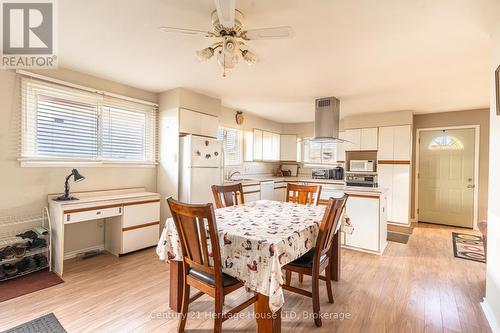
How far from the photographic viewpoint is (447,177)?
4965mm

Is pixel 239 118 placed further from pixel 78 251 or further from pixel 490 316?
pixel 490 316

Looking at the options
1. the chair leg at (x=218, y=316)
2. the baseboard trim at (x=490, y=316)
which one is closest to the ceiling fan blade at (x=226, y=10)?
the chair leg at (x=218, y=316)

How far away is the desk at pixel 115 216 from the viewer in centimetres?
261

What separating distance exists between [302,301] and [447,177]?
184 inches

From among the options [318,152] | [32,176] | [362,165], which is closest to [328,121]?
[362,165]

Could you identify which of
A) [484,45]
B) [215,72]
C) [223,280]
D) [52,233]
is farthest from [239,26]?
[52,233]

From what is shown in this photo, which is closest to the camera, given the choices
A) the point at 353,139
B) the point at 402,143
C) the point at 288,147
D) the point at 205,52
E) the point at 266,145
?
the point at 205,52

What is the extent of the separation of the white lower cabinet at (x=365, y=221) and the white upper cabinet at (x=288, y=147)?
3.13 m

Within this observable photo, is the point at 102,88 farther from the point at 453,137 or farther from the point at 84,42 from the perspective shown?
the point at 453,137

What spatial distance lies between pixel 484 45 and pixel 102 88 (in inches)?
170

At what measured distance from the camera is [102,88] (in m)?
3.28

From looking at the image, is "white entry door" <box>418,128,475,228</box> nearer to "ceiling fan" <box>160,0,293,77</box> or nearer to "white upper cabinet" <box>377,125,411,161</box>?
"white upper cabinet" <box>377,125,411,161</box>

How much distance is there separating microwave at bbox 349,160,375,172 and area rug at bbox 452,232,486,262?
1811 millimetres

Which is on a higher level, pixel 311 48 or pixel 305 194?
pixel 311 48
